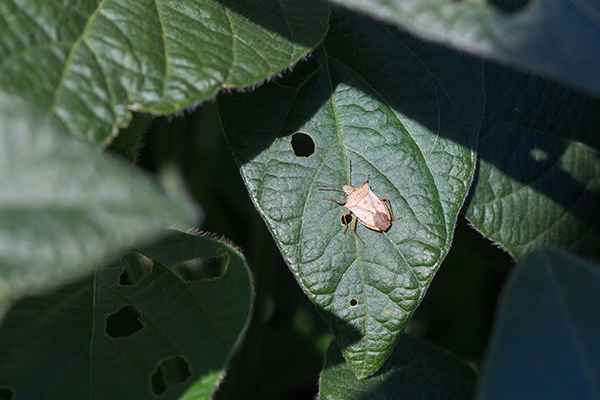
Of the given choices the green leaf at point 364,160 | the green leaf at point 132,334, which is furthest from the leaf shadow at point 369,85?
the green leaf at point 132,334

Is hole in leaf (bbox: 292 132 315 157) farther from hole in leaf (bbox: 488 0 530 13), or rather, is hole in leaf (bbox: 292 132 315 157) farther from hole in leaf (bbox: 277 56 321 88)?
hole in leaf (bbox: 488 0 530 13)

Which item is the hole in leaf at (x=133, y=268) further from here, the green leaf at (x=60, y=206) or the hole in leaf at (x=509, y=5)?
the hole in leaf at (x=509, y=5)

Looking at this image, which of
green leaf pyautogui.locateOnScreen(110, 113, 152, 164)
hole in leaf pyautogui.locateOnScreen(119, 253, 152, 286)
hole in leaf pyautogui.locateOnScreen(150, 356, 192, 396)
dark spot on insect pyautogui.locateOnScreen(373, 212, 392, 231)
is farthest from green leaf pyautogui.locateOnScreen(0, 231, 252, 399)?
dark spot on insect pyautogui.locateOnScreen(373, 212, 392, 231)

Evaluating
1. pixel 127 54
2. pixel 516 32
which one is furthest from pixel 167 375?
pixel 516 32

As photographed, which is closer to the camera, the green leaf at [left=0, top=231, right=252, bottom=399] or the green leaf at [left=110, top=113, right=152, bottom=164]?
the green leaf at [left=0, top=231, right=252, bottom=399]

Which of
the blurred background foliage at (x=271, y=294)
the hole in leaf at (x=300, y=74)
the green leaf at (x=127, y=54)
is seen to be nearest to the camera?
the green leaf at (x=127, y=54)
